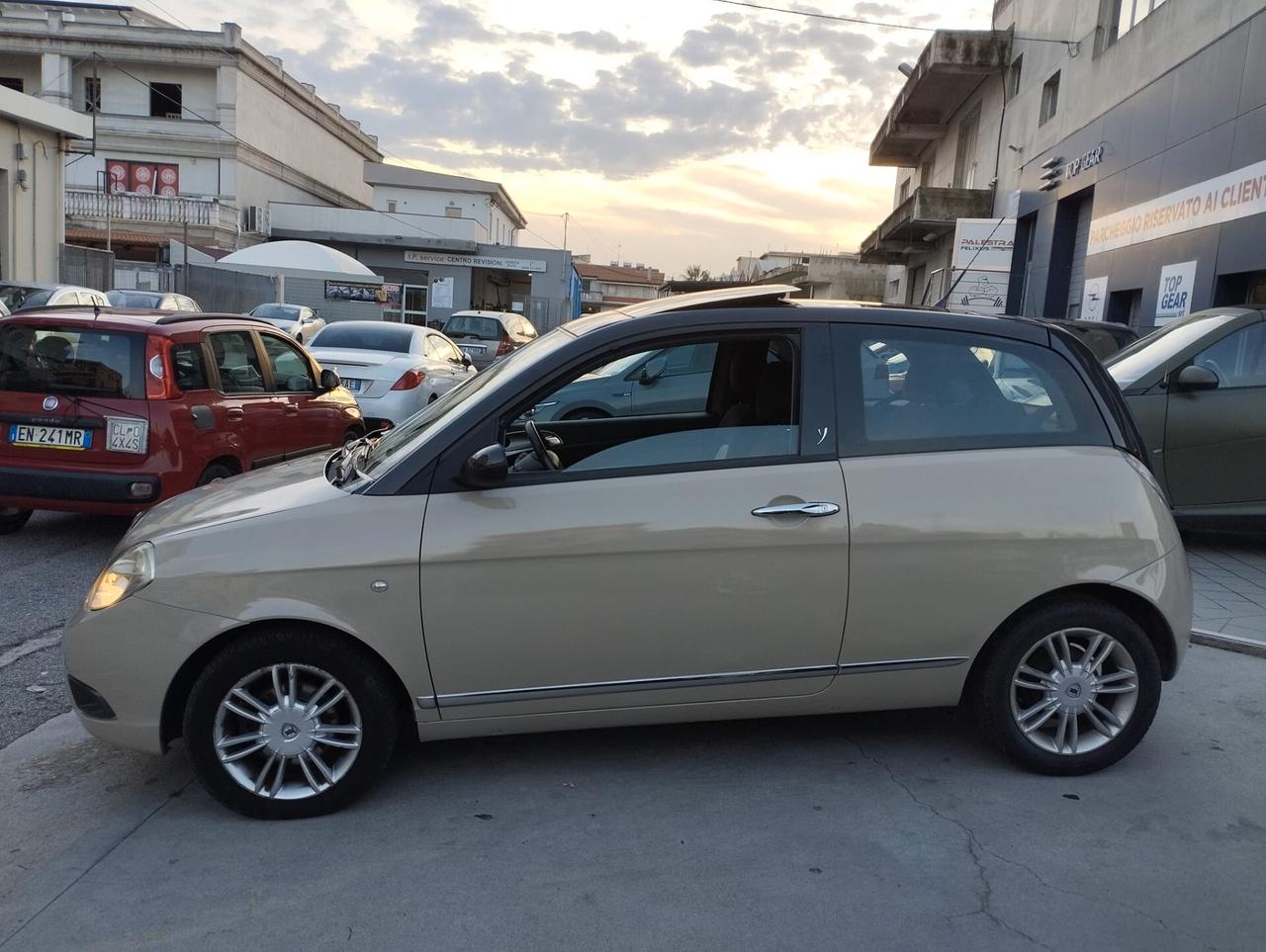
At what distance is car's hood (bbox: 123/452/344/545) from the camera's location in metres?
3.46

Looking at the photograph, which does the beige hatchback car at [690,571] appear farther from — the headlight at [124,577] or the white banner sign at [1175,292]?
the white banner sign at [1175,292]

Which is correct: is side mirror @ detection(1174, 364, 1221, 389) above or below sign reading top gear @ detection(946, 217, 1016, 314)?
below

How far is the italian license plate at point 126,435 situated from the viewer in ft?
20.4

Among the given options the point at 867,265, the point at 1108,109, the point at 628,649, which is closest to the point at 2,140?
the point at 1108,109

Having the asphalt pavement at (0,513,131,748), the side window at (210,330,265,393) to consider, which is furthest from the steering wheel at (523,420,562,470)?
the side window at (210,330,265,393)

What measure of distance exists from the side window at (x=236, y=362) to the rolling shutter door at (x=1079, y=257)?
1537 cm

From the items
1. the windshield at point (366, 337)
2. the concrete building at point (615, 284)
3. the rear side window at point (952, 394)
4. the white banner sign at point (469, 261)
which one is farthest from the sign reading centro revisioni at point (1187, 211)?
the concrete building at point (615, 284)

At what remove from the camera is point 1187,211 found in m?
13.2

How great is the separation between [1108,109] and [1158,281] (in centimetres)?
420

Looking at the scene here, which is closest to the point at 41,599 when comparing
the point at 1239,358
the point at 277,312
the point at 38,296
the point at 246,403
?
the point at 246,403

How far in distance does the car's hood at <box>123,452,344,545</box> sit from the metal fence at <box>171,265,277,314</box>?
84.4 ft

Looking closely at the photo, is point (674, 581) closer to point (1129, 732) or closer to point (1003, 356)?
point (1003, 356)

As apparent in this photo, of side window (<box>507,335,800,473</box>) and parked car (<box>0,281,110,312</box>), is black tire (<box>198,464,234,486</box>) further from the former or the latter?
parked car (<box>0,281,110,312</box>)

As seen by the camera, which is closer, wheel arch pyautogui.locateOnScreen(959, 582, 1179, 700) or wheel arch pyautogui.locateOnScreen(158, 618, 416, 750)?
wheel arch pyautogui.locateOnScreen(158, 618, 416, 750)
